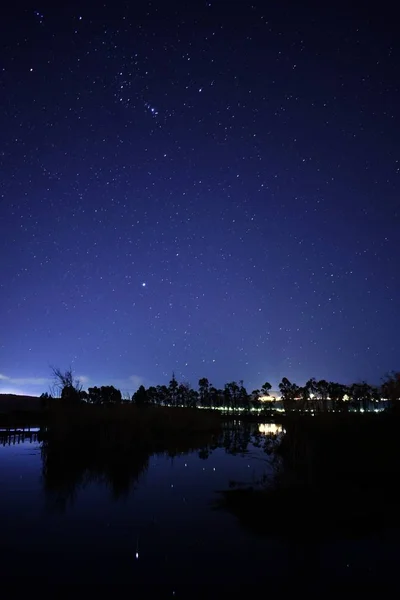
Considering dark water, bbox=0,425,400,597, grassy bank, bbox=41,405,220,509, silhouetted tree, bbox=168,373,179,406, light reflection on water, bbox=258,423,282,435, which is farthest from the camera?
silhouetted tree, bbox=168,373,179,406

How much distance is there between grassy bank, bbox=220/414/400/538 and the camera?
9.44 meters

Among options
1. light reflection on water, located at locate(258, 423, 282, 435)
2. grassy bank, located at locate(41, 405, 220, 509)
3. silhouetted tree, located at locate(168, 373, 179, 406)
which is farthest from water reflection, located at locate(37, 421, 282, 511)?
silhouetted tree, located at locate(168, 373, 179, 406)

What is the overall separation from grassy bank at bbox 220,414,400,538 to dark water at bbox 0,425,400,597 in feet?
1.55

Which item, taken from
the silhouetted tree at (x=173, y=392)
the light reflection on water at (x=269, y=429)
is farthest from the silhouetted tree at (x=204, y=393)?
the light reflection on water at (x=269, y=429)

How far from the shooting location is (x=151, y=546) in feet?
27.5

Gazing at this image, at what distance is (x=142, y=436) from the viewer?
23938 millimetres

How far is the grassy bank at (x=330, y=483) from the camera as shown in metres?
9.44

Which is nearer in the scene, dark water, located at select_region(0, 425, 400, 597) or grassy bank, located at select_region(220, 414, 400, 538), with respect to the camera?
dark water, located at select_region(0, 425, 400, 597)

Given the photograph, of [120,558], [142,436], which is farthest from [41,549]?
[142,436]

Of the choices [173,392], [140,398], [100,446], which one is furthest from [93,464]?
[173,392]

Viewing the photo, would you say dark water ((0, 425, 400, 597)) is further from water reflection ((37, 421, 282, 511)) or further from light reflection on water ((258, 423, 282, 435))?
light reflection on water ((258, 423, 282, 435))

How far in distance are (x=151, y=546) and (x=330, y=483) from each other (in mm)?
5944

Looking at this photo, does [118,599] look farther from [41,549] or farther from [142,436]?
[142,436]

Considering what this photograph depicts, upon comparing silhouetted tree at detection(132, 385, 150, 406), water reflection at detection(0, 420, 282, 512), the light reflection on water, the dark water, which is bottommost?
the light reflection on water
